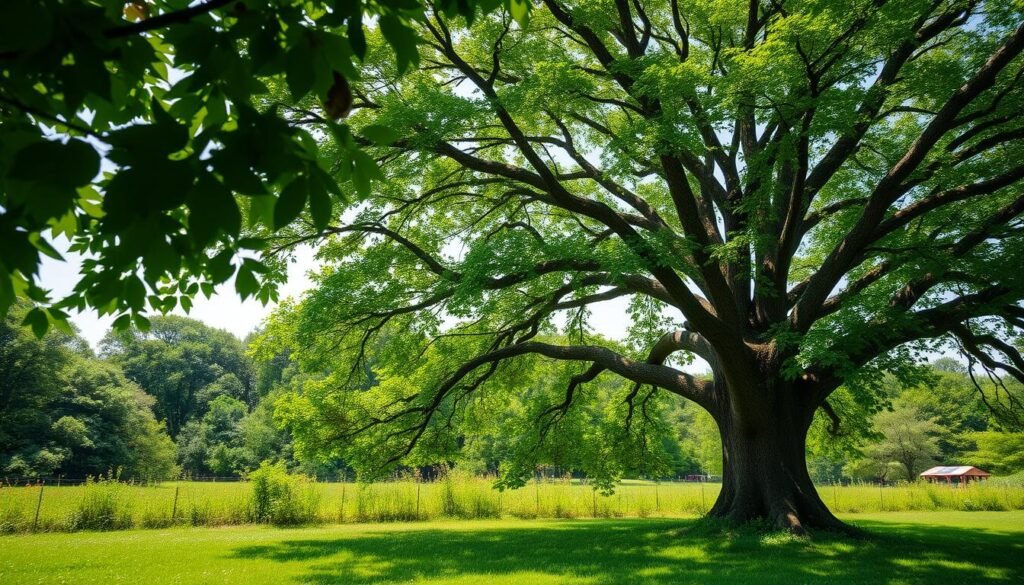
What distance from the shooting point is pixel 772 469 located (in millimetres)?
11953

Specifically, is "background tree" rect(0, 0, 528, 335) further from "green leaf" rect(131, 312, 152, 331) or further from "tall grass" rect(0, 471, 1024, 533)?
"tall grass" rect(0, 471, 1024, 533)

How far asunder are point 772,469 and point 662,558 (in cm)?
353

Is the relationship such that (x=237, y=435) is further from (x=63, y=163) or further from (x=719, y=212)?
(x=63, y=163)

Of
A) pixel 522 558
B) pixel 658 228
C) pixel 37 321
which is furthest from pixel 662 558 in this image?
pixel 37 321

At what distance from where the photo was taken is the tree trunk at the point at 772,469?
11.6 m

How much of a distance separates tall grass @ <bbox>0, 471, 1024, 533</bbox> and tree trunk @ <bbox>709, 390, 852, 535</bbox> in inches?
272

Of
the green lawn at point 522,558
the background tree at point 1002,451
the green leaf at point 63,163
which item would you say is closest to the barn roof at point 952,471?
the background tree at point 1002,451

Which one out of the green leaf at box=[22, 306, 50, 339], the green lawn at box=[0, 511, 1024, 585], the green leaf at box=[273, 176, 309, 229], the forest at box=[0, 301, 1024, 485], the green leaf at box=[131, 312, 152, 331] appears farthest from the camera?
the forest at box=[0, 301, 1024, 485]

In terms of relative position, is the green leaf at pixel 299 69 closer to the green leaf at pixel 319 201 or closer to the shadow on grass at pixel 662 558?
the green leaf at pixel 319 201

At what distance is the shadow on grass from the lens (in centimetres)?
827

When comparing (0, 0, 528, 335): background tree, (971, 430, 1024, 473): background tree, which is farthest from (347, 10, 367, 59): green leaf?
(971, 430, 1024, 473): background tree

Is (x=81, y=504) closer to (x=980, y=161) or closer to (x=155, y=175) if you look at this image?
(x=155, y=175)

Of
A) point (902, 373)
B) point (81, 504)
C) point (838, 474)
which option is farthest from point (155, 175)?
point (838, 474)

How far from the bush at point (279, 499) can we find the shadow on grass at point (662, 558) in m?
5.77
